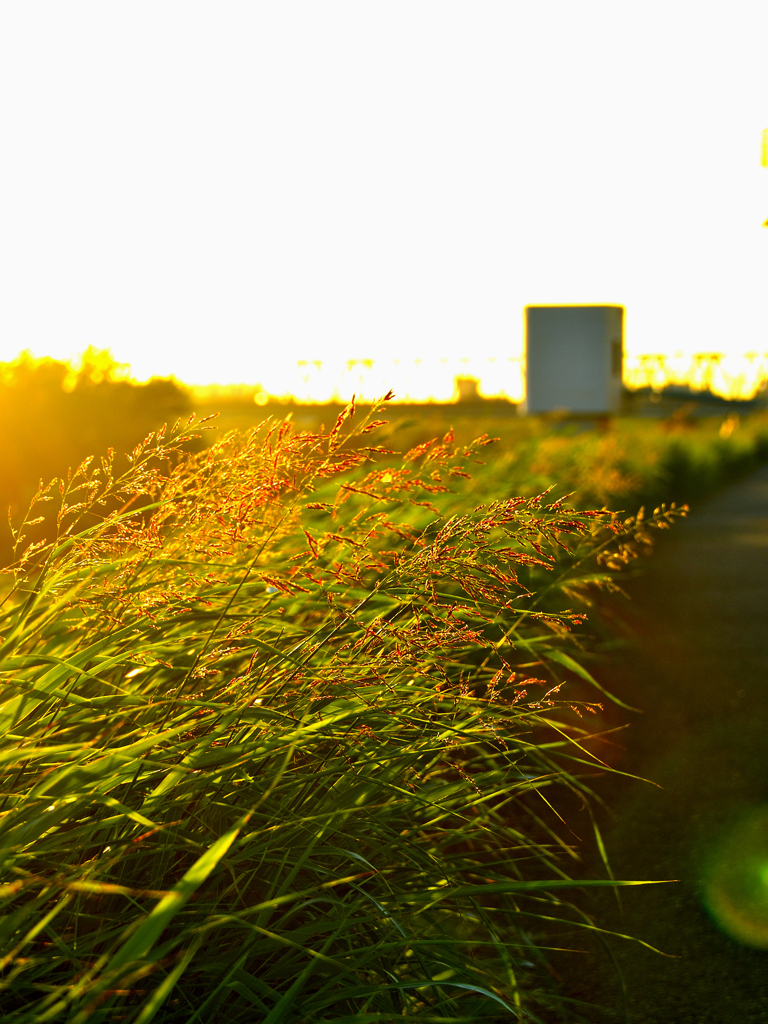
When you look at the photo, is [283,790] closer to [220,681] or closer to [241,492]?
[220,681]

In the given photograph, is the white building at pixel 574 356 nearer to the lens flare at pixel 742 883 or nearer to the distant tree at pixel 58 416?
the distant tree at pixel 58 416

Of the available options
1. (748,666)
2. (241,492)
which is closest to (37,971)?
(241,492)

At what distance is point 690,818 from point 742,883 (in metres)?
0.44

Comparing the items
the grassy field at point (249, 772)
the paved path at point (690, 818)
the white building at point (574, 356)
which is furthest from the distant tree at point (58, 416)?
the white building at point (574, 356)

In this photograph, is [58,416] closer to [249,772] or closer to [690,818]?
[690,818]

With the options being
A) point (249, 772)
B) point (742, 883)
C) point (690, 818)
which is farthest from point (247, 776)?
point (690, 818)

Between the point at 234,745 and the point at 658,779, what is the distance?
2309mm

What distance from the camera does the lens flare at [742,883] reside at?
2.44m

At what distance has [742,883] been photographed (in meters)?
2.66

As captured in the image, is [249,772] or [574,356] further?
[574,356]

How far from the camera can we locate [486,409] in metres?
51.1

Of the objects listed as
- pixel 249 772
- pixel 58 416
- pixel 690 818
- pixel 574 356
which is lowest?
pixel 690 818

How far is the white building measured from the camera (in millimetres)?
31000

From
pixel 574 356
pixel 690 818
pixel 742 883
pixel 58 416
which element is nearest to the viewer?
pixel 742 883
